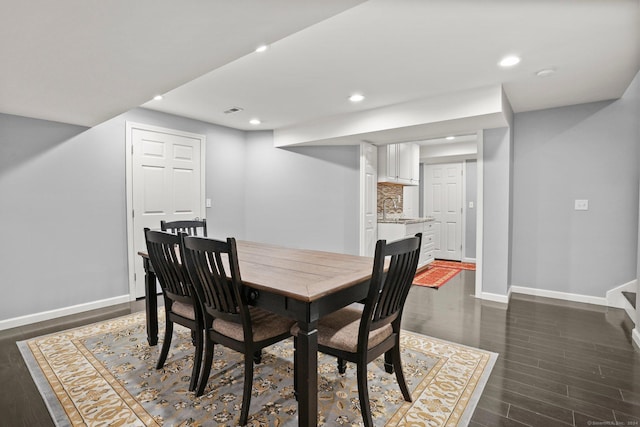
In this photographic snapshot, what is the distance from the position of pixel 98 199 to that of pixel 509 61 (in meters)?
4.20

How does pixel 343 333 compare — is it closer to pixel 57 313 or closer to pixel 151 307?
pixel 151 307

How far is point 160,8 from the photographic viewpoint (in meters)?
1.43

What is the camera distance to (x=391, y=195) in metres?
6.04

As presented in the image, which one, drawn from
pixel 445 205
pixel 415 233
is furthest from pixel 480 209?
pixel 445 205

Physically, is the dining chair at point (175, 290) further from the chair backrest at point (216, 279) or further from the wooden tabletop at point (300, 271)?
the wooden tabletop at point (300, 271)

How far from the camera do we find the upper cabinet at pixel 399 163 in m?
5.07

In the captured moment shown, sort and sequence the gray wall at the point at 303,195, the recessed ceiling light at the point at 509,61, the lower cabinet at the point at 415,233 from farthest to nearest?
the lower cabinet at the point at 415,233 < the gray wall at the point at 303,195 < the recessed ceiling light at the point at 509,61

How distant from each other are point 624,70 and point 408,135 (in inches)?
78.8

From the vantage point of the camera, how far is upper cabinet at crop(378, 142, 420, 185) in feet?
16.6

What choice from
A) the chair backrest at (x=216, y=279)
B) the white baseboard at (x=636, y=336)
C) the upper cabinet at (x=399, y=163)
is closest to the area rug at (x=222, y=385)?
the chair backrest at (x=216, y=279)

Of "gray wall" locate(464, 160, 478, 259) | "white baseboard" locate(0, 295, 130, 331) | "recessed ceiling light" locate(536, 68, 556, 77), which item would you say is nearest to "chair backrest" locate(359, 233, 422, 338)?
"recessed ceiling light" locate(536, 68, 556, 77)

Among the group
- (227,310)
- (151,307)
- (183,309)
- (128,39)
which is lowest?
(151,307)

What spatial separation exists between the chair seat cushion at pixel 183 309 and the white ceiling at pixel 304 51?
5.09 feet

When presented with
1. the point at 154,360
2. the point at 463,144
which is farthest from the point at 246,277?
the point at 463,144
